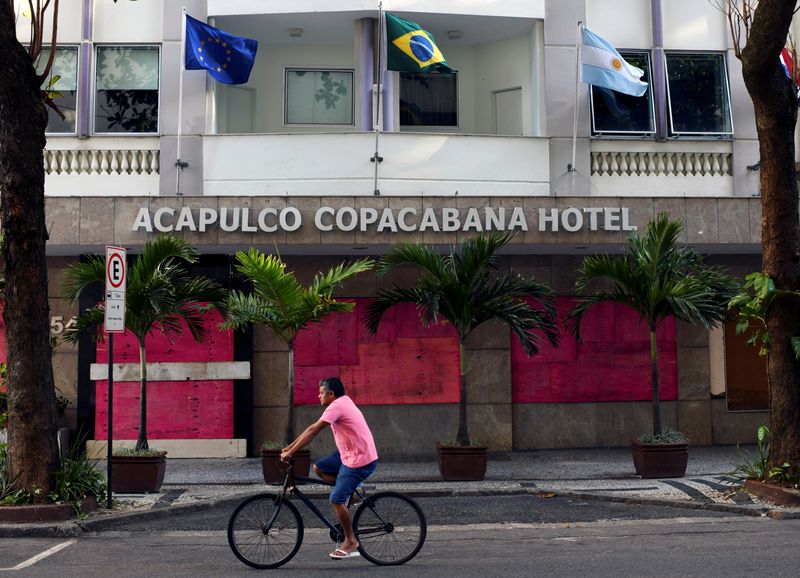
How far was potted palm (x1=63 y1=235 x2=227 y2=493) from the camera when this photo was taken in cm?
1391

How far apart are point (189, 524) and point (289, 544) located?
326 centimetres

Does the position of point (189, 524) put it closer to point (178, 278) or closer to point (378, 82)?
point (178, 278)

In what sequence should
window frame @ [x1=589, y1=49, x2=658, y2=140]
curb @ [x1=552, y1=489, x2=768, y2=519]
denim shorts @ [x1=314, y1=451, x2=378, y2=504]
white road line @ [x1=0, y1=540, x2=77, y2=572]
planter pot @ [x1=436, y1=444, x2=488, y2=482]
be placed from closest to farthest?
denim shorts @ [x1=314, y1=451, x2=378, y2=504] → white road line @ [x1=0, y1=540, x2=77, y2=572] → curb @ [x1=552, y1=489, x2=768, y2=519] → planter pot @ [x1=436, y1=444, x2=488, y2=482] → window frame @ [x1=589, y1=49, x2=658, y2=140]

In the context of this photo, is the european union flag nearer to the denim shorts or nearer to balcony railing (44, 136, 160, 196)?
balcony railing (44, 136, 160, 196)

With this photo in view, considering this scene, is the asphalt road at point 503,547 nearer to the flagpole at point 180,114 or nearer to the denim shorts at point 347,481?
the denim shorts at point 347,481

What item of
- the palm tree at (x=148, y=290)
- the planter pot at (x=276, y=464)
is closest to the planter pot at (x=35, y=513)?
the palm tree at (x=148, y=290)

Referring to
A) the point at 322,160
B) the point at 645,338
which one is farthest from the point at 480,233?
the point at 645,338

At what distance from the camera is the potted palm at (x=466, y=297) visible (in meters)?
15.0

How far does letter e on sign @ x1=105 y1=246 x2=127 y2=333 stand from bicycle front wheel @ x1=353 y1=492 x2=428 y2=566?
476cm

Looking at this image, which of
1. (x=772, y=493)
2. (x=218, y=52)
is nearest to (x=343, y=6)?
(x=218, y=52)

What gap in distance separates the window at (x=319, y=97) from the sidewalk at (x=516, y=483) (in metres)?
6.41

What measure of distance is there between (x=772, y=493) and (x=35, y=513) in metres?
8.65

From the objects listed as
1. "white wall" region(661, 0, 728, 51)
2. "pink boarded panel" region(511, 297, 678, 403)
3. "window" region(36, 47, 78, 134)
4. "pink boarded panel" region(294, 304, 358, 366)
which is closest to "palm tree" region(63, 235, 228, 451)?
"pink boarded panel" region(294, 304, 358, 366)

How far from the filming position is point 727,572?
858 centimetres
